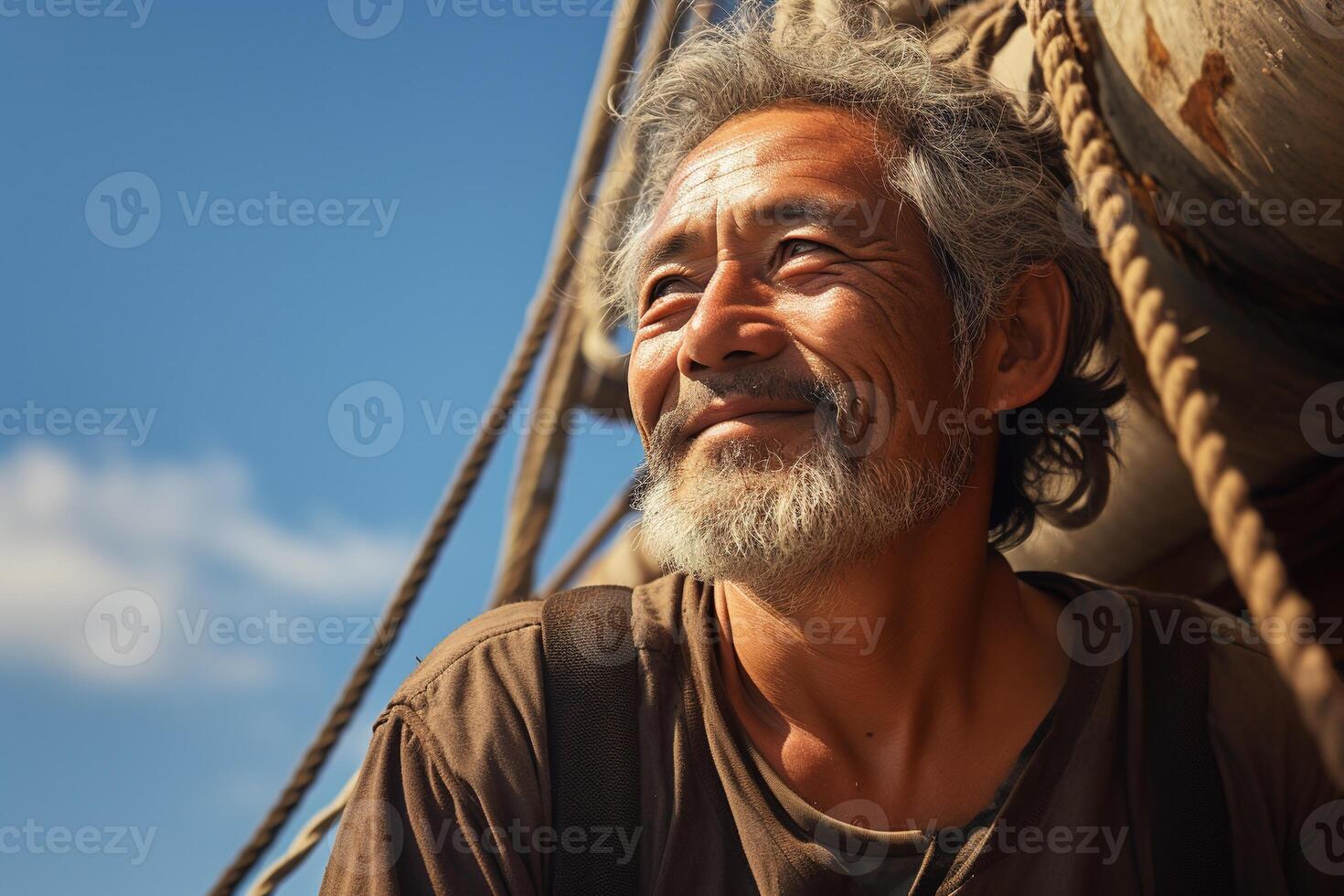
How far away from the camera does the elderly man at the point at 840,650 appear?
127cm

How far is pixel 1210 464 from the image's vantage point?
84 cm

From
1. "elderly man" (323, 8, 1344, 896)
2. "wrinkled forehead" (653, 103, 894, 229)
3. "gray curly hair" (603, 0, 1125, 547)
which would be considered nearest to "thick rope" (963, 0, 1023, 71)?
"gray curly hair" (603, 0, 1125, 547)

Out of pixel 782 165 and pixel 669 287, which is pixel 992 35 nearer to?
pixel 782 165

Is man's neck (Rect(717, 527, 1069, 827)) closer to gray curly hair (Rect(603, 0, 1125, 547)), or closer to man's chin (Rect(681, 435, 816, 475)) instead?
man's chin (Rect(681, 435, 816, 475))

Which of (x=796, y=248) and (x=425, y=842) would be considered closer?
(x=425, y=842)

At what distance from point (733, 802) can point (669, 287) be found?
589 mm

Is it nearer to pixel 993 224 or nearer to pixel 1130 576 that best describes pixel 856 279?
pixel 993 224

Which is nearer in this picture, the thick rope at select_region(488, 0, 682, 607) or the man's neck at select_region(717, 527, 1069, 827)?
the man's neck at select_region(717, 527, 1069, 827)

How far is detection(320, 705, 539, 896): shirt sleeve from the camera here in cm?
122

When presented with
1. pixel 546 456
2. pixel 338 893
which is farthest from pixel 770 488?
Answer: pixel 546 456

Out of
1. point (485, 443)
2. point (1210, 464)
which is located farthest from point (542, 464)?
point (1210, 464)

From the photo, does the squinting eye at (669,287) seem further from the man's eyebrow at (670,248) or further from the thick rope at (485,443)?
the thick rope at (485,443)

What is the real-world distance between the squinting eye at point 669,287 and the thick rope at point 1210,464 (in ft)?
1.64

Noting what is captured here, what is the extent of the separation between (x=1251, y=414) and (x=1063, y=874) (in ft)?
2.51
